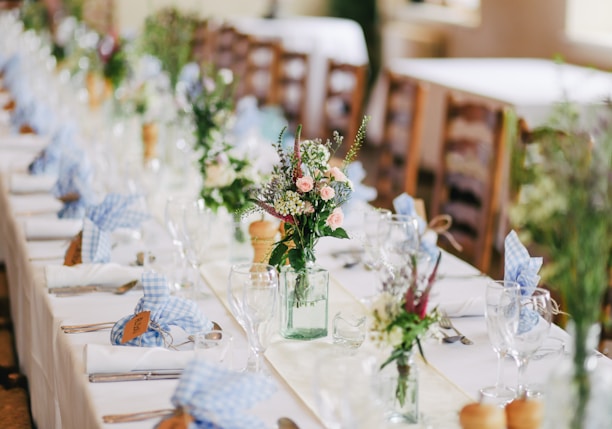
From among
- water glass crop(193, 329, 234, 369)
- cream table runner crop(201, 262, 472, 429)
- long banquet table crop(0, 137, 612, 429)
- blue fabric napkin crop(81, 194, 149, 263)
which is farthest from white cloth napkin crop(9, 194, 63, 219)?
water glass crop(193, 329, 234, 369)

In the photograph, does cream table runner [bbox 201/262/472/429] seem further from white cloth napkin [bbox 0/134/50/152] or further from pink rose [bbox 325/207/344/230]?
white cloth napkin [bbox 0/134/50/152]

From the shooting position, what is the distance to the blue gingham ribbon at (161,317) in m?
1.72

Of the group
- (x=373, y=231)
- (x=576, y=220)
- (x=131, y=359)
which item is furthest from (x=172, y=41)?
(x=576, y=220)

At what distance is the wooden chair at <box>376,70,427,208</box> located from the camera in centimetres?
388

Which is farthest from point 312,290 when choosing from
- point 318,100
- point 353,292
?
point 318,100

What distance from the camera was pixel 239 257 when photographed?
236cm

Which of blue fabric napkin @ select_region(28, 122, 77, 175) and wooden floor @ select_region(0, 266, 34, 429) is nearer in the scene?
wooden floor @ select_region(0, 266, 34, 429)

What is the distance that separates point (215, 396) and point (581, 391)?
486 mm

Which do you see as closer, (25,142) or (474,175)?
(474,175)

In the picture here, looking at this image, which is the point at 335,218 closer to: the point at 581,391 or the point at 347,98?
the point at 581,391

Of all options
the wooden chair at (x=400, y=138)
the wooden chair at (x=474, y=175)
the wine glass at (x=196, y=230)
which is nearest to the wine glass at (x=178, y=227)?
the wine glass at (x=196, y=230)

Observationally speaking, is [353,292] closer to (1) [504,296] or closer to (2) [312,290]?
(2) [312,290]

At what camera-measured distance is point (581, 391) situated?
3.70 ft

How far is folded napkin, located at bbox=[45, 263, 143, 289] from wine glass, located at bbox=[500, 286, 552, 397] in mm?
918
